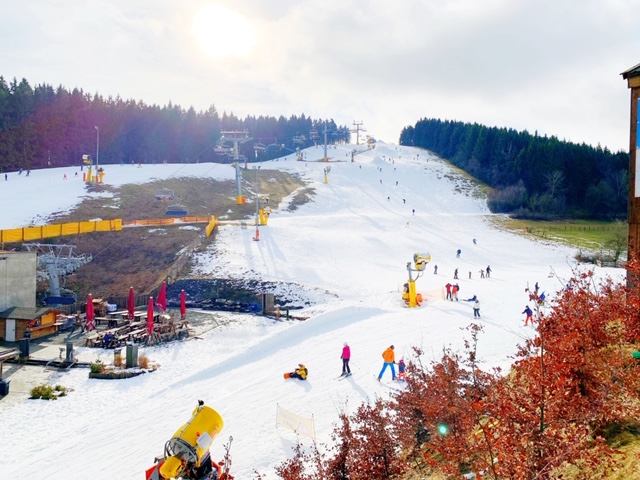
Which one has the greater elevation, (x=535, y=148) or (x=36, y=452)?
(x=535, y=148)

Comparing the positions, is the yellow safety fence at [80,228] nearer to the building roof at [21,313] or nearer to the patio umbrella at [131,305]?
the building roof at [21,313]

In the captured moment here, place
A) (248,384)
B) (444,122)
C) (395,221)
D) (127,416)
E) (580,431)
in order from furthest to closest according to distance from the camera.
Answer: (444,122), (395,221), (248,384), (127,416), (580,431)

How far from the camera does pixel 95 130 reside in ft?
288

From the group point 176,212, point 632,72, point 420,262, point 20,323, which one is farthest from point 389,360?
point 176,212

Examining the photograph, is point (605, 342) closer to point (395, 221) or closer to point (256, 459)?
point (256, 459)

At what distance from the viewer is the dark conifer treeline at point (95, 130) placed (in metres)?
78.4

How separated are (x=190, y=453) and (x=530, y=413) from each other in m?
5.57

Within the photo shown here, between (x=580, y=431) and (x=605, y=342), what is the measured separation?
311 centimetres

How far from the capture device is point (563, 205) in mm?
75375

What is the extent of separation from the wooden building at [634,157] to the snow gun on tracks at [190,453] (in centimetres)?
988

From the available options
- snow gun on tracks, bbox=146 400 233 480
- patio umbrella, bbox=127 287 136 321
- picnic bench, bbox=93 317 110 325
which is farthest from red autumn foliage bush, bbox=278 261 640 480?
picnic bench, bbox=93 317 110 325

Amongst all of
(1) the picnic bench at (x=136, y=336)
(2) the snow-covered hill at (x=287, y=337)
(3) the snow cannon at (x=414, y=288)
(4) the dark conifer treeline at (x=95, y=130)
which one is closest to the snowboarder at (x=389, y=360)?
(2) the snow-covered hill at (x=287, y=337)

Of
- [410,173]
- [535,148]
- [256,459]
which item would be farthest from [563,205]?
[256,459]

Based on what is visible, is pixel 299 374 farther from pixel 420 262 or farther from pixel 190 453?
pixel 420 262
